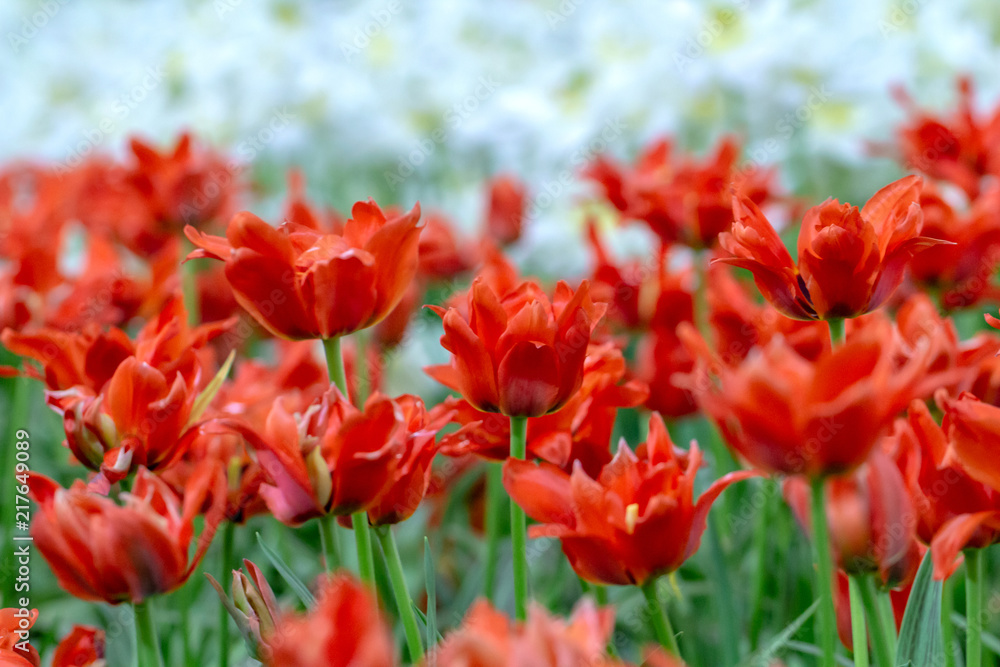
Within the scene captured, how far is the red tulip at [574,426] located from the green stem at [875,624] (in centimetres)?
15

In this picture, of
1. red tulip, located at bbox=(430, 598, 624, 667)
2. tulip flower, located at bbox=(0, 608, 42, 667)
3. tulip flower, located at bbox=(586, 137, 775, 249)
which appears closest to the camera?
red tulip, located at bbox=(430, 598, 624, 667)

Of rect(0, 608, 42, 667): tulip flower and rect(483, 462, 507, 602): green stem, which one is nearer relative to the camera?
rect(0, 608, 42, 667): tulip flower

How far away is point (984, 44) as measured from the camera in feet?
6.49

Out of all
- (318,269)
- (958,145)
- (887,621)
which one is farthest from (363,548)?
(958,145)

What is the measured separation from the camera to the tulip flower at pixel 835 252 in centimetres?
49

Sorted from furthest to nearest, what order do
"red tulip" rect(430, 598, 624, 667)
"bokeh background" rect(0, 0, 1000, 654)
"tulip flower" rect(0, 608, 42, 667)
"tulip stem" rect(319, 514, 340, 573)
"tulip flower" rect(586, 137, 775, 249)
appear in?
"bokeh background" rect(0, 0, 1000, 654)
"tulip flower" rect(586, 137, 775, 249)
"tulip stem" rect(319, 514, 340, 573)
"tulip flower" rect(0, 608, 42, 667)
"red tulip" rect(430, 598, 624, 667)

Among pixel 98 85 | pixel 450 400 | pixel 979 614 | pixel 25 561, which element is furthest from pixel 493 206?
pixel 98 85

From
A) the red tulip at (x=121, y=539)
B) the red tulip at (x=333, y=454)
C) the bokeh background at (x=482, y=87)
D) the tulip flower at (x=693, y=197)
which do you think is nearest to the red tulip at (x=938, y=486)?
the red tulip at (x=333, y=454)

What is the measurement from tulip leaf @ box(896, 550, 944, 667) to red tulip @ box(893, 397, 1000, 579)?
3 cm

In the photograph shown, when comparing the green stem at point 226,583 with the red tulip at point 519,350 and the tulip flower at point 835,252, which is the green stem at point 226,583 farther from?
the tulip flower at point 835,252

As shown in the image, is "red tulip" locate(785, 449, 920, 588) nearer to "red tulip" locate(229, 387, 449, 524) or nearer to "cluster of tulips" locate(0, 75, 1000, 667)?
"cluster of tulips" locate(0, 75, 1000, 667)

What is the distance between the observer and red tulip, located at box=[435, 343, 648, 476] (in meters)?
0.53

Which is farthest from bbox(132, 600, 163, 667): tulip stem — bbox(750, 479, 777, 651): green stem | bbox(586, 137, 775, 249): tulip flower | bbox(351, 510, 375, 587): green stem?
bbox(586, 137, 775, 249): tulip flower

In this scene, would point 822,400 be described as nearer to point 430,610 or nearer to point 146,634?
point 430,610
